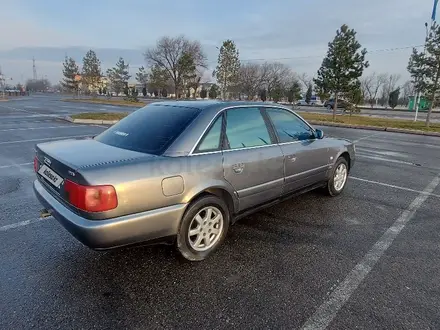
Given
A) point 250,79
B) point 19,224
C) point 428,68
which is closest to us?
point 19,224

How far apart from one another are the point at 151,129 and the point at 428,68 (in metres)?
19.5

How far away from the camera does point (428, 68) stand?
16.8 metres

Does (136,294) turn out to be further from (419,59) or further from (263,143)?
(419,59)

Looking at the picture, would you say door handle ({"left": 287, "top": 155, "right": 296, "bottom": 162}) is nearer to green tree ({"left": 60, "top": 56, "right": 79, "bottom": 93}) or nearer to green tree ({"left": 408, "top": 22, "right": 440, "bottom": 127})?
green tree ({"left": 408, "top": 22, "right": 440, "bottom": 127})

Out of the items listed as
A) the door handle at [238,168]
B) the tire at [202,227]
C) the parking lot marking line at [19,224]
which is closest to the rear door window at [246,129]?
the door handle at [238,168]

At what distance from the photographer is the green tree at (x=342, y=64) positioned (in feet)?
64.3

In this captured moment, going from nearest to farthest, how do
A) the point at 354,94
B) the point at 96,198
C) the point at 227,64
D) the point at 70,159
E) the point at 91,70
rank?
the point at 96,198
the point at 70,159
the point at 354,94
the point at 227,64
the point at 91,70

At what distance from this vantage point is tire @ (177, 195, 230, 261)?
2699 mm

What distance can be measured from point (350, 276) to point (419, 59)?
751 inches

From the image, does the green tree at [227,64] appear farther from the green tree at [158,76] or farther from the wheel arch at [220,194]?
the wheel arch at [220,194]

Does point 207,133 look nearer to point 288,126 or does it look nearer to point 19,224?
point 288,126

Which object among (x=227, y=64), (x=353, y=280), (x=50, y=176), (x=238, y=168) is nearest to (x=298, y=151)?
(x=238, y=168)

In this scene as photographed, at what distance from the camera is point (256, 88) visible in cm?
5247

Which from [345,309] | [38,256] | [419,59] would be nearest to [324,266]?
[345,309]
